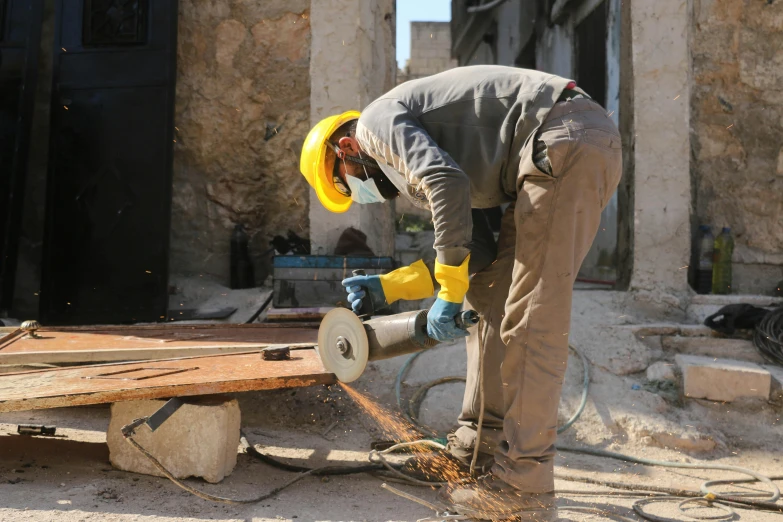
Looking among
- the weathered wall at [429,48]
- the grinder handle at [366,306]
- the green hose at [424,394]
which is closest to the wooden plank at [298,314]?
the green hose at [424,394]

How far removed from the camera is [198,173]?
17.7 feet

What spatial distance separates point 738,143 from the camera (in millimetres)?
4879

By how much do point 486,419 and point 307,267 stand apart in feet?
6.85

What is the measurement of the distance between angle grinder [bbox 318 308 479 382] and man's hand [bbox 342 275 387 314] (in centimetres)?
5

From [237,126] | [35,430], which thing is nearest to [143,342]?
[35,430]

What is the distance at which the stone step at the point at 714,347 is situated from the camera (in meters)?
4.04

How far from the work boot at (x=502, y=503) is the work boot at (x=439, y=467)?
0.31 meters

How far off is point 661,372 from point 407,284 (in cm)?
198

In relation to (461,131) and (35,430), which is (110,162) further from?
(461,131)

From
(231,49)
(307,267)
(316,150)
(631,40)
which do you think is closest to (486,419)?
(316,150)

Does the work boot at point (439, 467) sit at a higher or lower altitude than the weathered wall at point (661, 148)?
lower

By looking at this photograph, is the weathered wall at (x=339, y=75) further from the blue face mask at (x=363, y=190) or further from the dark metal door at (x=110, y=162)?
the blue face mask at (x=363, y=190)

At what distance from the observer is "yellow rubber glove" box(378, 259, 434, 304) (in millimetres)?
2592

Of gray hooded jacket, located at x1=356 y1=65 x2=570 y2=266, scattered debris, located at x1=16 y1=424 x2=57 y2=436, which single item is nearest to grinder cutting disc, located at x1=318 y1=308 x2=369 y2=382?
gray hooded jacket, located at x1=356 y1=65 x2=570 y2=266
